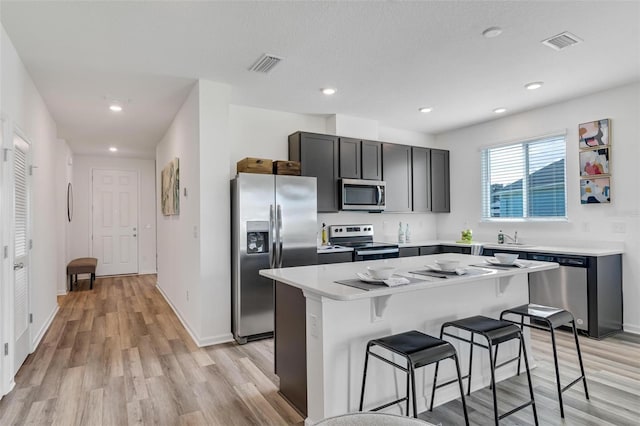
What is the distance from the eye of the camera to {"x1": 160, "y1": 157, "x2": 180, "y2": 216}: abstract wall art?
4.72 m

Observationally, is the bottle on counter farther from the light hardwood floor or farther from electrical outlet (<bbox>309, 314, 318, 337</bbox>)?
electrical outlet (<bbox>309, 314, 318, 337</bbox>)

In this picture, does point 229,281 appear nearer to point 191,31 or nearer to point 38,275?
point 38,275

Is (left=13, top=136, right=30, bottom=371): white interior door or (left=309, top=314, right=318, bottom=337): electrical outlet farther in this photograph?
(left=13, top=136, right=30, bottom=371): white interior door

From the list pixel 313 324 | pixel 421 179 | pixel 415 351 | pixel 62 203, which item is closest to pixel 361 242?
pixel 421 179

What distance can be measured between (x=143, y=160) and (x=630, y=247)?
27.9 ft

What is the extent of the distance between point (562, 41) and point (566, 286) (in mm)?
2436

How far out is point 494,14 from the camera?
250cm

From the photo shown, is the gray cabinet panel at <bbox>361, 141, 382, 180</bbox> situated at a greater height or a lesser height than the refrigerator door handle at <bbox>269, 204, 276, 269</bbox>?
greater

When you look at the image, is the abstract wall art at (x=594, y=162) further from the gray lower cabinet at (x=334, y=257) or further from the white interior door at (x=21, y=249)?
the white interior door at (x=21, y=249)

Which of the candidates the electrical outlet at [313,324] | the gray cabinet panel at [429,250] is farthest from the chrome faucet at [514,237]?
the electrical outlet at [313,324]

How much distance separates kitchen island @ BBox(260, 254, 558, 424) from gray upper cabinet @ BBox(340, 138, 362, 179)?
227cm

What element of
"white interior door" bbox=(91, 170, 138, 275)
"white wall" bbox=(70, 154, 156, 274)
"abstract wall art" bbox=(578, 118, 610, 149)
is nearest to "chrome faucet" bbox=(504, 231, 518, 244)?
"abstract wall art" bbox=(578, 118, 610, 149)

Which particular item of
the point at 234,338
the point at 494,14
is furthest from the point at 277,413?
the point at 494,14

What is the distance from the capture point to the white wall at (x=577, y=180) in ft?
12.6
